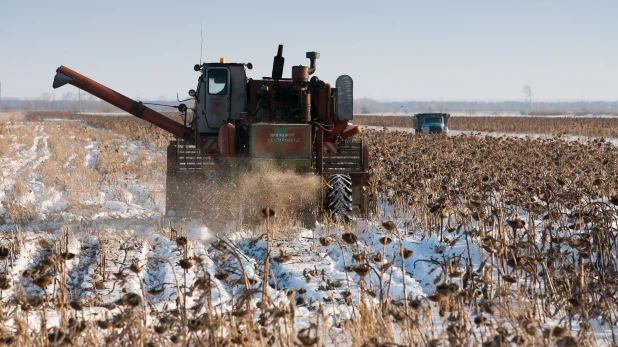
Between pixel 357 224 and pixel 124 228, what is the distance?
119 inches

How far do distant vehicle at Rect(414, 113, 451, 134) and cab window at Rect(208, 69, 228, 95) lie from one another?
26234 millimetres

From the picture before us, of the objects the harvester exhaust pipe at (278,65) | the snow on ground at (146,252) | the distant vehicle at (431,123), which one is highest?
the harvester exhaust pipe at (278,65)

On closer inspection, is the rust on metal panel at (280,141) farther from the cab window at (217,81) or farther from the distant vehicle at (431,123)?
the distant vehicle at (431,123)

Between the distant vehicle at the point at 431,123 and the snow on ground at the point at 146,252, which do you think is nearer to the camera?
the snow on ground at the point at 146,252

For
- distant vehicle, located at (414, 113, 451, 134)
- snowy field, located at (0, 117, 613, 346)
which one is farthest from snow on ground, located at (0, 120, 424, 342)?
distant vehicle, located at (414, 113, 451, 134)

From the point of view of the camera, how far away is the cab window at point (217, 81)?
10.8 meters

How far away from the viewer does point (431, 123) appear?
3700 cm

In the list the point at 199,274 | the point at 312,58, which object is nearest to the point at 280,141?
the point at 312,58

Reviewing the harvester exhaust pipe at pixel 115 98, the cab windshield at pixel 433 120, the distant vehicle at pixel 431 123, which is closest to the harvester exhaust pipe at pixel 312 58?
the harvester exhaust pipe at pixel 115 98

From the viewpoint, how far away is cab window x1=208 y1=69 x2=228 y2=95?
10820 millimetres

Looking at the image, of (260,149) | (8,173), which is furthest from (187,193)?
(8,173)

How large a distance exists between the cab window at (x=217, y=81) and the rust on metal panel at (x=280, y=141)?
1.80 m

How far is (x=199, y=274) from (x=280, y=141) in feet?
9.95

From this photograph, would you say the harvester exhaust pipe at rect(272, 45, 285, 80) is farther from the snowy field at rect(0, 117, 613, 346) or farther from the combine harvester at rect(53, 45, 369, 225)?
the snowy field at rect(0, 117, 613, 346)
